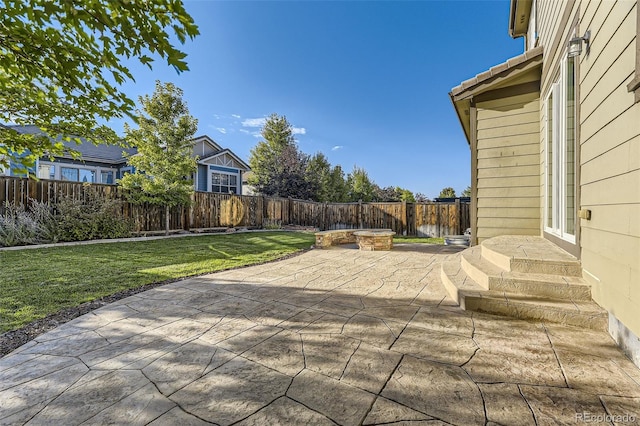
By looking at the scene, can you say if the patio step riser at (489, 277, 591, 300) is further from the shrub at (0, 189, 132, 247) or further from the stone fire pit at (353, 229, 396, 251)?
the shrub at (0, 189, 132, 247)

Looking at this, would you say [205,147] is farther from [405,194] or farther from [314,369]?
[405,194]

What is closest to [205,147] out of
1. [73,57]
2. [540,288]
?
[73,57]

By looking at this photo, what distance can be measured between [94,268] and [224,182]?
513 inches

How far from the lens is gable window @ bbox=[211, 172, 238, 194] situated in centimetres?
1669

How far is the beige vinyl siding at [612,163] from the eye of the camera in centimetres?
189

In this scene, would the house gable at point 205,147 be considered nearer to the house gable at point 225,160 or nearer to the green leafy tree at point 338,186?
the house gable at point 225,160

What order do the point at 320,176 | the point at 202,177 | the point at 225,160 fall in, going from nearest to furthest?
the point at 202,177 → the point at 225,160 → the point at 320,176

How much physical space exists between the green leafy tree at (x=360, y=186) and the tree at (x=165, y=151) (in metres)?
16.9

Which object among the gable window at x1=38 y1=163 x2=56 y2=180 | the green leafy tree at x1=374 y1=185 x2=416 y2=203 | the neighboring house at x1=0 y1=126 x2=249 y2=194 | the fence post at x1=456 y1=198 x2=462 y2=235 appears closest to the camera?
the fence post at x1=456 y1=198 x2=462 y2=235

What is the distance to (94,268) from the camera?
4828mm

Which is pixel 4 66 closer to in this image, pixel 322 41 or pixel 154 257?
pixel 154 257

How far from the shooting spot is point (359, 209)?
13.0 m

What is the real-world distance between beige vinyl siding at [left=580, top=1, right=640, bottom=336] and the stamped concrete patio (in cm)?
52

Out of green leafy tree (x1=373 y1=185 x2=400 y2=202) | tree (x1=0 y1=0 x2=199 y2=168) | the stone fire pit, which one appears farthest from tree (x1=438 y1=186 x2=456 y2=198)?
tree (x1=0 y1=0 x2=199 y2=168)
